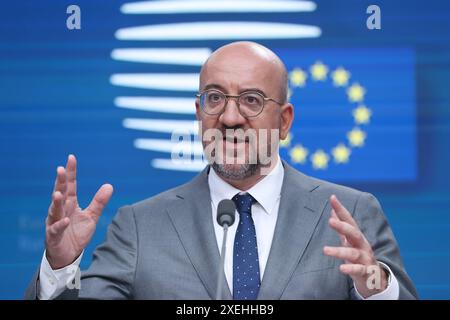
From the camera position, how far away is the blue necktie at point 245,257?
103 inches

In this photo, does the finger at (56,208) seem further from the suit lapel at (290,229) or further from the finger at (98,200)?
the suit lapel at (290,229)

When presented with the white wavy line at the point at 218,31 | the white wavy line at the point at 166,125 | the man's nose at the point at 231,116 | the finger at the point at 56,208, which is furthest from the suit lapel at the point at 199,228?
the white wavy line at the point at 218,31

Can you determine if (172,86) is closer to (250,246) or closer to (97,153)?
(97,153)

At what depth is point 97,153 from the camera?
141 inches

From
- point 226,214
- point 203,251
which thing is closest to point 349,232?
point 226,214

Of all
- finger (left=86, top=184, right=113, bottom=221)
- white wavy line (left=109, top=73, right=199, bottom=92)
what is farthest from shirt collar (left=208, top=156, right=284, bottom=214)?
white wavy line (left=109, top=73, right=199, bottom=92)

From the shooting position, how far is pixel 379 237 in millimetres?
2723

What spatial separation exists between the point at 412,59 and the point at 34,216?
178cm

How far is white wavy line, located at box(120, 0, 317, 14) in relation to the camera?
3.56 m

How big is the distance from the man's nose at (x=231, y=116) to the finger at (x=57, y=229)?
2.31ft

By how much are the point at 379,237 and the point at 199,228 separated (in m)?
0.60

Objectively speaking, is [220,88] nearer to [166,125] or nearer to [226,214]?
[226,214]

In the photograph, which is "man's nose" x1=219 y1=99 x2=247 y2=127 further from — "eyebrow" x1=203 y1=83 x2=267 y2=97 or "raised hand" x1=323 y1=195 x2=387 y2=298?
"raised hand" x1=323 y1=195 x2=387 y2=298
